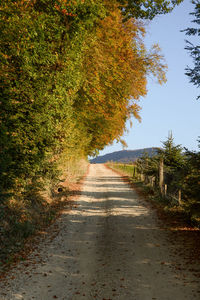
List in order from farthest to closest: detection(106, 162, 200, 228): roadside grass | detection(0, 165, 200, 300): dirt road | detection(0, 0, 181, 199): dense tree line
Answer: detection(106, 162, 200, 228): roadside grass
detection(0, 0, 181, 199): dense tree line
detection(0, 165, 200, 300): dirt road

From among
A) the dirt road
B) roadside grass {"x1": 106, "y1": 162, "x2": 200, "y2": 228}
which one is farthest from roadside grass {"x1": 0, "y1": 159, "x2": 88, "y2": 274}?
roadside grass {"x1": 106, "y1": 162, "x2": 200, "y2": 228}

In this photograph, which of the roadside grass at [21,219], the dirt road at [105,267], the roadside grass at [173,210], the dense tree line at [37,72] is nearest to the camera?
the dirt road at [105,267]

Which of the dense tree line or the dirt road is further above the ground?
the dense tree line

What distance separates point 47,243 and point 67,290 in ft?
11.0

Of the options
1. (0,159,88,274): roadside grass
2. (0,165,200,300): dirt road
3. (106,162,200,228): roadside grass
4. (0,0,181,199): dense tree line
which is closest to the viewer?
(0,165,200,300): dirt road

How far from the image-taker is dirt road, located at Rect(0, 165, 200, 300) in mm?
5715

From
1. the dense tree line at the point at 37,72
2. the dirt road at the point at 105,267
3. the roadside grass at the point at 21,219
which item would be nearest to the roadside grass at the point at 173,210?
the dirt road at the point at 105,267

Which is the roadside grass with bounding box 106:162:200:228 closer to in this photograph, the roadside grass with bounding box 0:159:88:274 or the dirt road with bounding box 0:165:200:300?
the dirt road with bounding box 0:165:200:300

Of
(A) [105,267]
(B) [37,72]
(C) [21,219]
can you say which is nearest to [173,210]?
(A) [105,267]

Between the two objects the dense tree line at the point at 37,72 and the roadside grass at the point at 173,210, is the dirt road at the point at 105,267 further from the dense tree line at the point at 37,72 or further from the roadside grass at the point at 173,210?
the dense tree line at the point at 37,72

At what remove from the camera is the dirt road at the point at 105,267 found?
5715 millimetres

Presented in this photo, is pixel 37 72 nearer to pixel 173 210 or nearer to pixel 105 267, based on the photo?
pixel 105 267

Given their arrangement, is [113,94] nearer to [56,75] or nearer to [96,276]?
[56,75]

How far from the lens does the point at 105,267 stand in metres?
6.99
